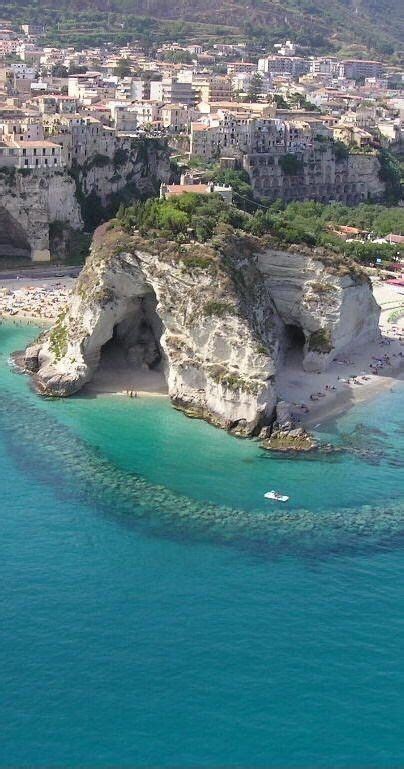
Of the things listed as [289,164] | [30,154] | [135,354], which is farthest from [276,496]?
[289,164]

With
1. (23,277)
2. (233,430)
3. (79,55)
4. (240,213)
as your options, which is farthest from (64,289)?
(79,55)

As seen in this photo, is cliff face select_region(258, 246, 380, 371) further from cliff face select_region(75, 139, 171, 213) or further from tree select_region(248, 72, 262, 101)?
tree select_region(248, 72, 262, 101)

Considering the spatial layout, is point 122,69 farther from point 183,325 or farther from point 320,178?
point 183,325

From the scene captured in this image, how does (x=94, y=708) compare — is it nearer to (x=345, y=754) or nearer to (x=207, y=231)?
(x=345, y=754)

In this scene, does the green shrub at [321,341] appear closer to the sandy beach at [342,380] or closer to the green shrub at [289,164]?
the sandy beach at [342,380]

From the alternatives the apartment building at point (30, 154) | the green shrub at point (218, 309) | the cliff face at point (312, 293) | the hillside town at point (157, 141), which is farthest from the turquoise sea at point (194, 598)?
the apartment building at point (30, 154)
